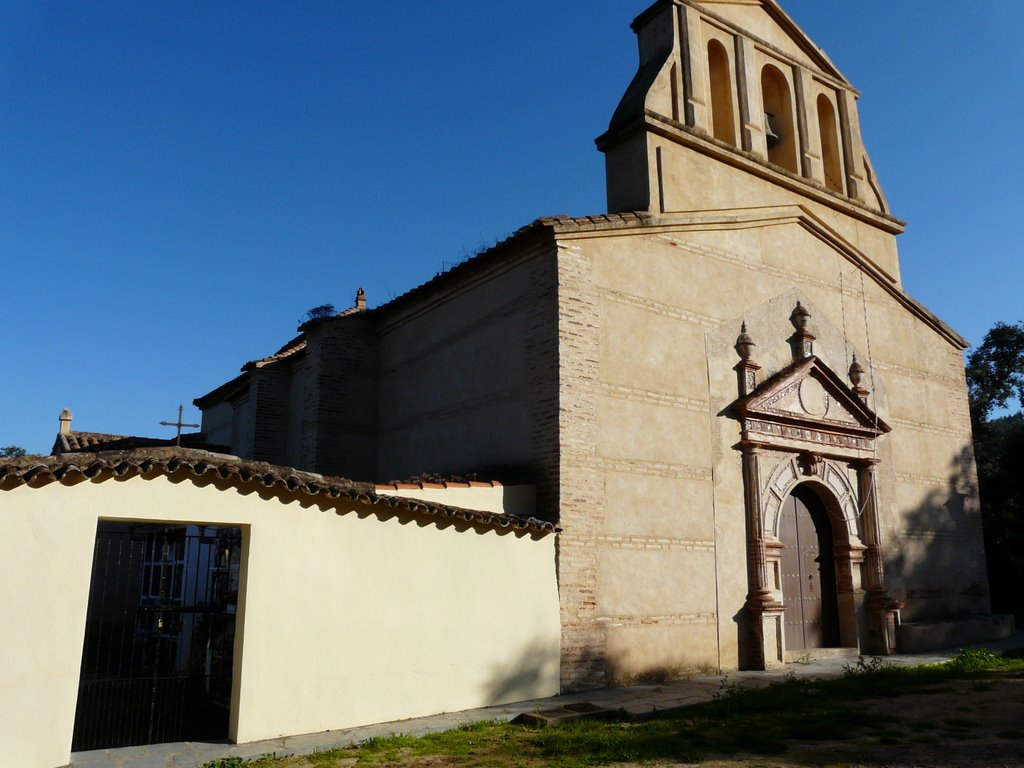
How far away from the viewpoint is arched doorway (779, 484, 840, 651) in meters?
12.0

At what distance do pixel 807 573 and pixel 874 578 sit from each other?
1.25 m

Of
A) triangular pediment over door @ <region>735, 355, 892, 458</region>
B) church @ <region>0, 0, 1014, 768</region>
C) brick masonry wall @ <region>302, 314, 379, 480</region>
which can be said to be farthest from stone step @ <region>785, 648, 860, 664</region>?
brick masonry wall @ <region>302, 314, 379, 480</region>

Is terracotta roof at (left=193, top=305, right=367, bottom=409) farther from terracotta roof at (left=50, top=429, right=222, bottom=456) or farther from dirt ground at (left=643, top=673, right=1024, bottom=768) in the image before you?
dirt ground at (left=643, top=673, right=1024, bottom=768)

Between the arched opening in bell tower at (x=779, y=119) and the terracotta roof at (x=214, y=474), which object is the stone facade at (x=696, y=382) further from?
the terracotta roof at (x=214, y=474)

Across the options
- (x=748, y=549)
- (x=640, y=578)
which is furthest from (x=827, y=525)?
(x=640, y=578)

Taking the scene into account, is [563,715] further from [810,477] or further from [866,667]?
[810,477]

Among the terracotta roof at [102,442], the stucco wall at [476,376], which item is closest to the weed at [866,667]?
the stucco wall at [476,376]

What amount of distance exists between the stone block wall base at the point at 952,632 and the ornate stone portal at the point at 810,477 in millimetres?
342

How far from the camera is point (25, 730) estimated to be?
6078mm

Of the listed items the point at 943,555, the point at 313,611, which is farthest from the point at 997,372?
the point at 313,611

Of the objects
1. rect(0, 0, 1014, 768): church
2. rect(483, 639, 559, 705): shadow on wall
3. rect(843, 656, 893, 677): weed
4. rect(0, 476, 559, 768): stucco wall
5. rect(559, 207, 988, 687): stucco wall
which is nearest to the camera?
rect(0, 476, 559, 768): stucco wall

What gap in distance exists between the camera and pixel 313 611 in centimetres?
762

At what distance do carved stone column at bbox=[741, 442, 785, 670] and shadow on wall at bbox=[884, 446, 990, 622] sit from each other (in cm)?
337

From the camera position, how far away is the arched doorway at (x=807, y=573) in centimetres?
1200
